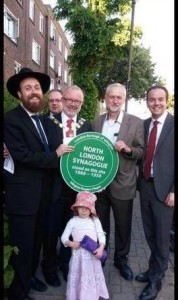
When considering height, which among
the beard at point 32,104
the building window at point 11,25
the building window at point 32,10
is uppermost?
the building window at point 32,10

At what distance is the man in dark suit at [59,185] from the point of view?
4.00 meters

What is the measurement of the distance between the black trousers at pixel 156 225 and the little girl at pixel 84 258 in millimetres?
715

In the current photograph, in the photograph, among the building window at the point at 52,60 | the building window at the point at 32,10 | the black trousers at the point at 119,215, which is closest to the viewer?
the black trousers at the point at 119,215

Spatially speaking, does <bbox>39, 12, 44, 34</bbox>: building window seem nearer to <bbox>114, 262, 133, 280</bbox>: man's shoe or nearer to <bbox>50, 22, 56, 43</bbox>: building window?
<bbox>50, 22, 56, 43</bbox>: building window

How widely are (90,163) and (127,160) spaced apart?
558 mm

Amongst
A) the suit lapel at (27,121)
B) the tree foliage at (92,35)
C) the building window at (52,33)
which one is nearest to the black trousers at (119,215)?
the suit lapel at (27,121)

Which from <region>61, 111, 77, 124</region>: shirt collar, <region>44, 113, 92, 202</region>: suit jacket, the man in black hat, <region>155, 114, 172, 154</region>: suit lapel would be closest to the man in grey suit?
<region>155, 114, 172, 154</region>: suit lapel

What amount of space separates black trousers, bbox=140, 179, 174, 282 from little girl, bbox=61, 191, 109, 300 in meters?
0.72

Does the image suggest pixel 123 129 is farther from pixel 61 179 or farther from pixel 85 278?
pixel 85 278

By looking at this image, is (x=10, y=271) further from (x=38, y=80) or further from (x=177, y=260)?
(x=38, y=80)

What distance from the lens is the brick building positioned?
20859mm

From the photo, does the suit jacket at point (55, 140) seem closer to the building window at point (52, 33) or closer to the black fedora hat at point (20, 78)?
the black fedora hat at point (20, 78)

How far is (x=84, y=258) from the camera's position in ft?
11.8

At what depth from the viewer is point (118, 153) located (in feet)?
13.7
